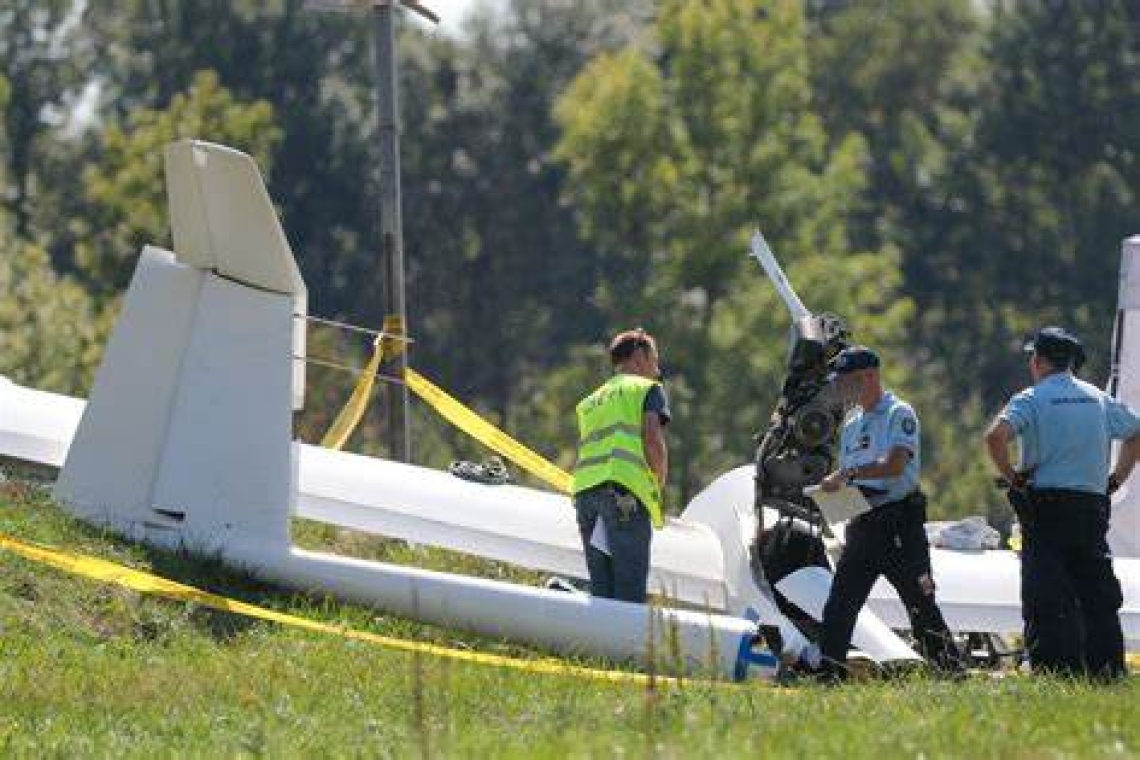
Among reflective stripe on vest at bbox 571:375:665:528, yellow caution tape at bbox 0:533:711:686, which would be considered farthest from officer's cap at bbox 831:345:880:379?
yellow caution tape at bbox 0:533:711:686

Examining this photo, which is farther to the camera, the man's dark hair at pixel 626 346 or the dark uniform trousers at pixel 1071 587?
the man's dark hair at pixel 626 346

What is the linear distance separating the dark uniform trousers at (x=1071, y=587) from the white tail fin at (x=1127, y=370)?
149 inches

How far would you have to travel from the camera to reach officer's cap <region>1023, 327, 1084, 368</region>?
12.8 meters

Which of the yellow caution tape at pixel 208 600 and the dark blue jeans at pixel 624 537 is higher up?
the dark blue jeans at pixel 624 537

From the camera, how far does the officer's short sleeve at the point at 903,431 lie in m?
12.9

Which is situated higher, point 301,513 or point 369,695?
point 301,513

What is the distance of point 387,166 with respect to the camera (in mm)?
23109

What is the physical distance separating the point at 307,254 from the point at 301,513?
1473 inches

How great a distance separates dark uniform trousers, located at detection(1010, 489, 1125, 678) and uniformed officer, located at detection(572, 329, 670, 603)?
1833 mm

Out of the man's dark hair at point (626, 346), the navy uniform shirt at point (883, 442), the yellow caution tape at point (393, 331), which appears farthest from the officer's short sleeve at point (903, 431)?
the yellow caution tape at point (393, 331)

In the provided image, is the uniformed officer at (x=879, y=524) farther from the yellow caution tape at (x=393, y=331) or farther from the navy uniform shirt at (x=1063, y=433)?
the yellow caution tape at (x=393, y=331)

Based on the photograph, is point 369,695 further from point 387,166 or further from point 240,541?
point 387,166

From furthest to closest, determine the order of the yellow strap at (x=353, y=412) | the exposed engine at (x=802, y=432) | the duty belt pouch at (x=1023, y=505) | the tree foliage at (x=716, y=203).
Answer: the tree foliage at (x=716, y=203) < the yellow strap at (x=353, y=412) < the exposed engine at (x=802, y=432) < the duty belt pouch at (x=1023, y=505)

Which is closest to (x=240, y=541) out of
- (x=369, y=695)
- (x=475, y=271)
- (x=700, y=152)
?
(x=369, y=695)
